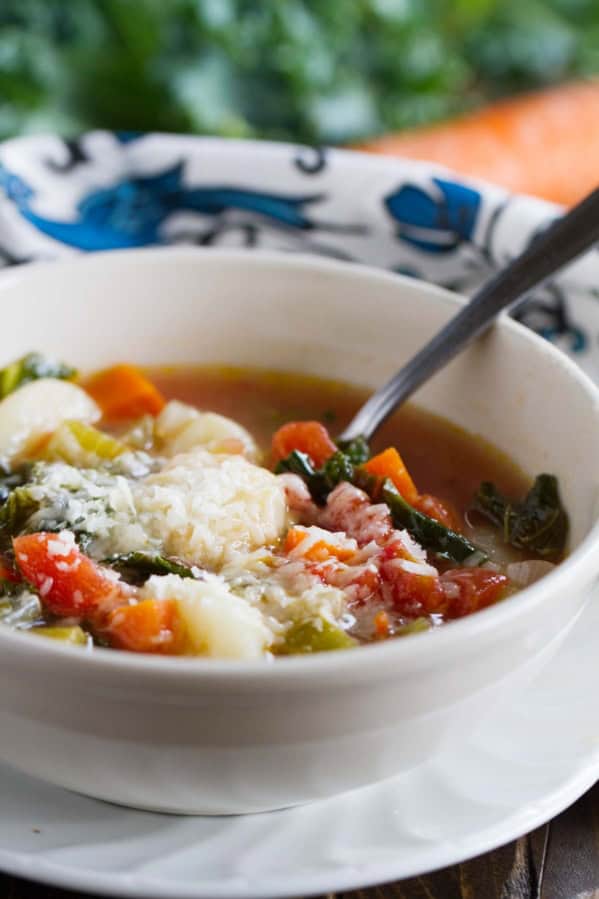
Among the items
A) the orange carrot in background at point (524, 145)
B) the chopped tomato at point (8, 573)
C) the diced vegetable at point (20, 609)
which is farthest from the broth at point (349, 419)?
the orange carrot in background at point (524, 145)

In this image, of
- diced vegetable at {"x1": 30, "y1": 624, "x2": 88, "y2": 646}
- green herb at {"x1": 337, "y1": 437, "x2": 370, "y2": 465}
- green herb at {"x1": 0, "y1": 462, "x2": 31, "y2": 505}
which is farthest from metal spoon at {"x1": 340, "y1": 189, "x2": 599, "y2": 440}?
diced vegetable at {"x1": 30, "y1": 624, "x2": 88, "y2": 646}

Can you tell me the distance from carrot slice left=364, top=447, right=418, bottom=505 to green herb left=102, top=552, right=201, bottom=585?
0.55 metres

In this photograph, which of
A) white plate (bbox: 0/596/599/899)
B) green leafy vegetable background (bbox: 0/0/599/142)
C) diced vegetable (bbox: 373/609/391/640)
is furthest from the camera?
green leafy vegetable background (bbox: 0/0/599/142)

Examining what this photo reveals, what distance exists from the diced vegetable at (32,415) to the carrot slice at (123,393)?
0.12 meters

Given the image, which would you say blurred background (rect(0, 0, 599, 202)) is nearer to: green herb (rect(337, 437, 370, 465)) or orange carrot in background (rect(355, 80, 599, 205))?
orange carrot in background (rect(355, 80, 599, 205))

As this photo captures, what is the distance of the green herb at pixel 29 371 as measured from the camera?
2963 millimetres

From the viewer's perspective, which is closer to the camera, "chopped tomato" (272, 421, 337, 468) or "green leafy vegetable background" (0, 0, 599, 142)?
"chopped tomato" (272, 421, 337, 468)

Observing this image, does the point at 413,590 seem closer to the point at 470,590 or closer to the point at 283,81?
the point at 470,590

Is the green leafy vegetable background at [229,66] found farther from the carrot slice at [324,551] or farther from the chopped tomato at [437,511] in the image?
the carrot slice at [324,551]

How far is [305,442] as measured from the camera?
2.76 m

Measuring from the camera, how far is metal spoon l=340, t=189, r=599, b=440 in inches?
110

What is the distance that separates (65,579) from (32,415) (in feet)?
2.62

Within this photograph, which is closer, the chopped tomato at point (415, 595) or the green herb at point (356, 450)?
the chopped tomato at point (415, 595)

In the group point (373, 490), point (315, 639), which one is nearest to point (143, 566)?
point (315, 639)
